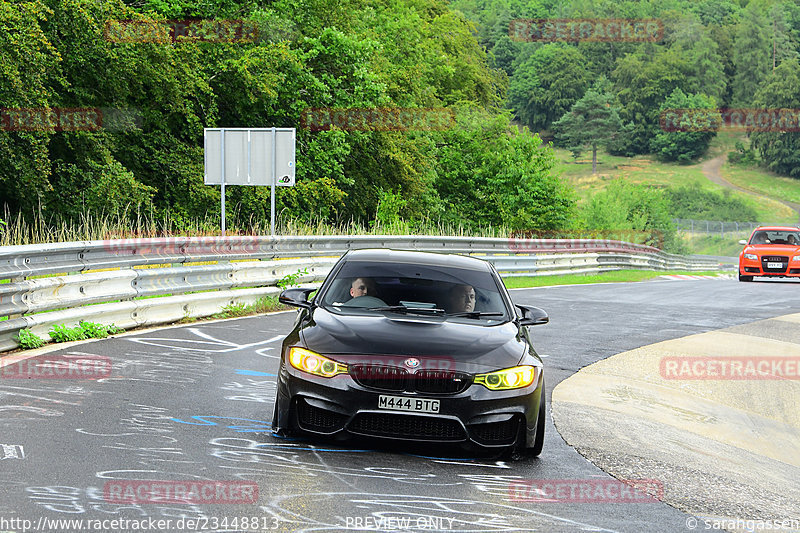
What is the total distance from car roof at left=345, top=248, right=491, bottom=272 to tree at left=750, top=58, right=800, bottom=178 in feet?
495

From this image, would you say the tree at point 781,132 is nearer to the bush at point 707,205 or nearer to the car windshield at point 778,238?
the bush at point 707,205

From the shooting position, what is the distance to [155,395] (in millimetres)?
8102

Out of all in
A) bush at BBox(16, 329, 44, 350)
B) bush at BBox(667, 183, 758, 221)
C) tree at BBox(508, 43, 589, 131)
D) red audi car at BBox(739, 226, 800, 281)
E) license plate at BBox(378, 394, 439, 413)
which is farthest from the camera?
tree at BBox(508, 43, 589, 131)

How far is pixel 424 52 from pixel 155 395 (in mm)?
51609

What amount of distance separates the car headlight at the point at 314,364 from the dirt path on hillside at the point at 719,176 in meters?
122

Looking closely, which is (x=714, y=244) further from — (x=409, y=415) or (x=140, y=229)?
(x=409, y=415)

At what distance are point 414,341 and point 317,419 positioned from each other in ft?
2.51

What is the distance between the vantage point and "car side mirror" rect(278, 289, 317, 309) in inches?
291

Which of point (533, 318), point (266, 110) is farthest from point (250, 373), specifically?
point (266, 110)

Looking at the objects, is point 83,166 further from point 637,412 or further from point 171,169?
point 637,412

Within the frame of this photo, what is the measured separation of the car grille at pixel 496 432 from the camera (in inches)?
247

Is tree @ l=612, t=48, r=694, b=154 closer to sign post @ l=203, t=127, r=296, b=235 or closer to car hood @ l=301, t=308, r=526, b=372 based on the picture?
sign post @ l=203, t=127, r=296, b=235

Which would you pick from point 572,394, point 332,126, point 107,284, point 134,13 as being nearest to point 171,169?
point 134,13

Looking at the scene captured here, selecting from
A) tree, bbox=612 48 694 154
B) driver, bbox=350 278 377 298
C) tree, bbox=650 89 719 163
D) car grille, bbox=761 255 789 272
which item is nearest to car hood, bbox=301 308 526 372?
driver, bbox=350 278 377 298
